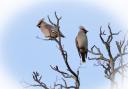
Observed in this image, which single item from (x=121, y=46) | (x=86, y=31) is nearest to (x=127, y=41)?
(x=121, y=46)

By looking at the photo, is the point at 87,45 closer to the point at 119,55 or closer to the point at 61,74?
the point at 119,55

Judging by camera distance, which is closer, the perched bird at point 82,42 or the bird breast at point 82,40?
the perched bird at point 82,42

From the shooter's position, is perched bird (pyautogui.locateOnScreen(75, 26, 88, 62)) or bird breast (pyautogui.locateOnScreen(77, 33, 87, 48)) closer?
perched bird (pyautogui.locateOnScreen(75, 26, 88, 62))

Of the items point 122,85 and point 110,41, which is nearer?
point 122,85

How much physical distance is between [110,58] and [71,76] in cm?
155

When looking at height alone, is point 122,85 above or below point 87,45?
below

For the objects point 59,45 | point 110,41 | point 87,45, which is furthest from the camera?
point 87,45

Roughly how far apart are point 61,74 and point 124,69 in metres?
1.88

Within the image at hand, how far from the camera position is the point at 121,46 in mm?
11273

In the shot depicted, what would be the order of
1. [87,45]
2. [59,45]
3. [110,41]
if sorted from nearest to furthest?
[59,45] < [110,41] < [87,45]

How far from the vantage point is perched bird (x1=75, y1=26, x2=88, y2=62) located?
11900mm

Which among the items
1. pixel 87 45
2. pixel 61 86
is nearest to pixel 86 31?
pixel 87 45

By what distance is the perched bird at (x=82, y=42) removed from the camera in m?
11.9

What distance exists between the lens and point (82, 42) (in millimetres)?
12094
